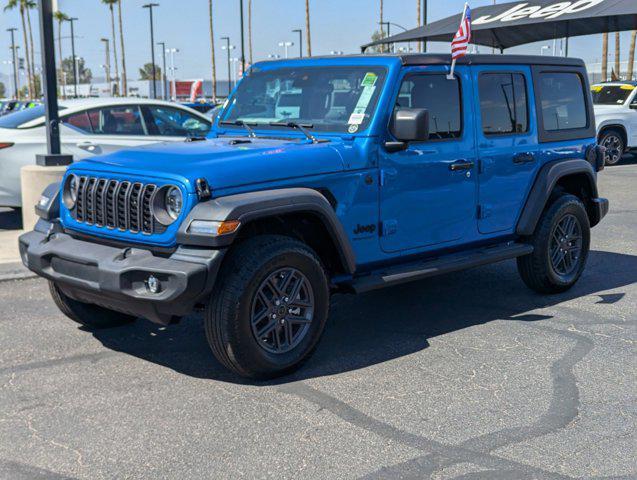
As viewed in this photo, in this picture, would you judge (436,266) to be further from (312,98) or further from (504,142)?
(312,98)

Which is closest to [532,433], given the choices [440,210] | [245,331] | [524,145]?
[245,331]

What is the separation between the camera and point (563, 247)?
6.93m

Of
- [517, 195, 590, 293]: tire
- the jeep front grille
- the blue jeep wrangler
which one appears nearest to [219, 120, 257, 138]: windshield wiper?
the blue jeep wrangler

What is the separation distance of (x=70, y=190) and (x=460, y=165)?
2.66 meters

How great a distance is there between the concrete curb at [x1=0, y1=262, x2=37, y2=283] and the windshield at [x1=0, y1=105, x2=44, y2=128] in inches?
117

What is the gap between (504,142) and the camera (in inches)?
248

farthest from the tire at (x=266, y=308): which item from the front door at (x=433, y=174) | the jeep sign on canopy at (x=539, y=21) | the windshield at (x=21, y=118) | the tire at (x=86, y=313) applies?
the jeep sign on canopy at (x=539, y=21)

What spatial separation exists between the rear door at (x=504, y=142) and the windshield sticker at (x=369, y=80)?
3.16ft

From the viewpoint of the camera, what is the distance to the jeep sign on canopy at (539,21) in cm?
1930

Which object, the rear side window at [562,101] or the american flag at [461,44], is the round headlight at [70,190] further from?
the rear side window at [562,101]

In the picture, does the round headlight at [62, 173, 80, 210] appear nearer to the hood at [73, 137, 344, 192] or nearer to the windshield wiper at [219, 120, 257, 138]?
the hood at [73, 137, 344, 192]

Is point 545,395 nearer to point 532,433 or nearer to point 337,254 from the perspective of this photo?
point 532,433

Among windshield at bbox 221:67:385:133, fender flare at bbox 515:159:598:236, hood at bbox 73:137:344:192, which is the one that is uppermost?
windshield at bbox 221:67:385:133

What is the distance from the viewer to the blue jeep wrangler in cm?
452
